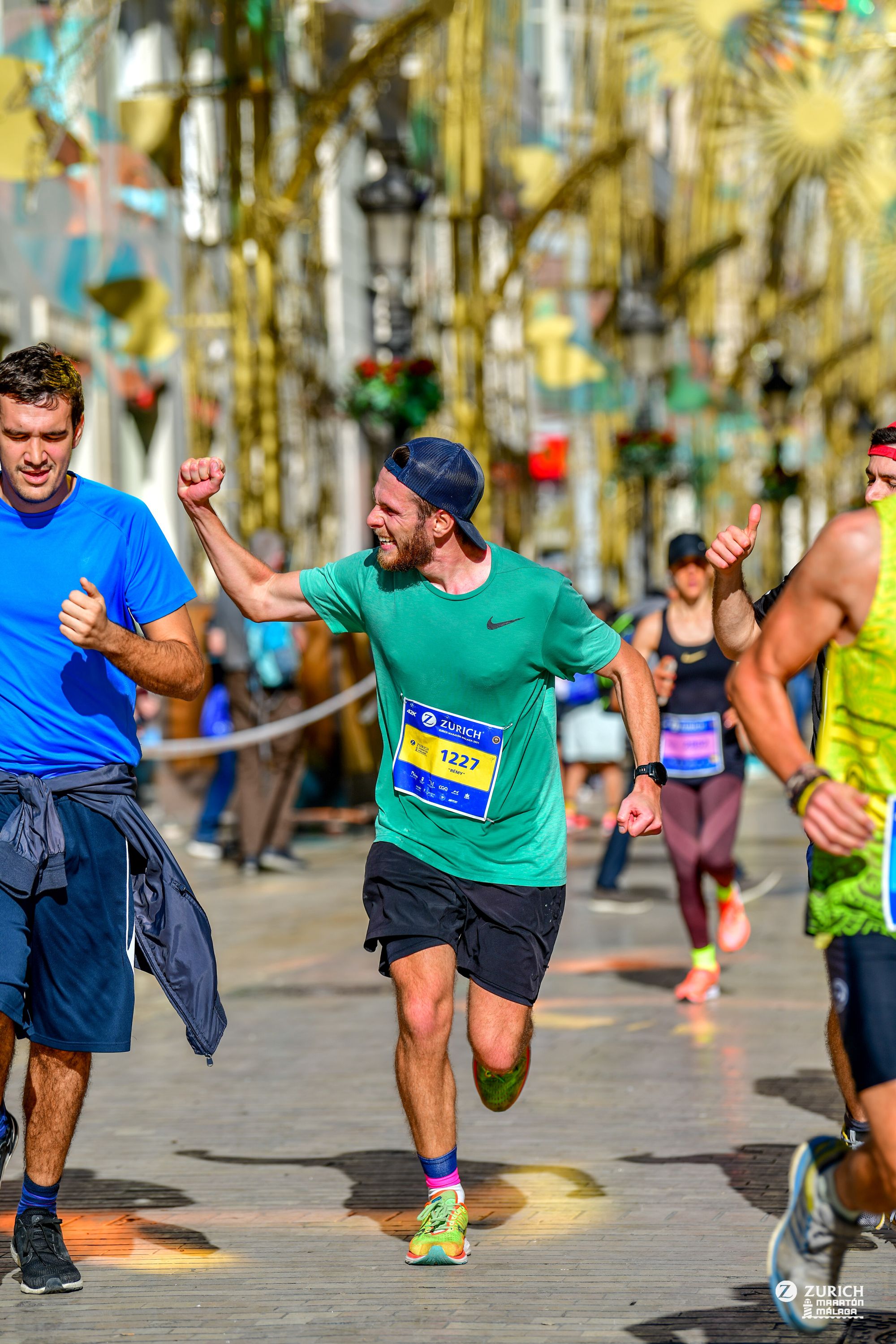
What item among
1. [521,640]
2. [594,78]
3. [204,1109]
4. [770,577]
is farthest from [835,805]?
[770,577]

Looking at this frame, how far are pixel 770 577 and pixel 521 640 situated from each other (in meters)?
31.1

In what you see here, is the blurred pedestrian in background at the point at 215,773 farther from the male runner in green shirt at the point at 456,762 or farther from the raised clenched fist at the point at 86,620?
the raised clenched fist at the point at 86,620

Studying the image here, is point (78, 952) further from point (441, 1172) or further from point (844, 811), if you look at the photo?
point (844, 811)

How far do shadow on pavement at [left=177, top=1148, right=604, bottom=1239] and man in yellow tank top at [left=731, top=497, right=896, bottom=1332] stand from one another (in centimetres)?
170

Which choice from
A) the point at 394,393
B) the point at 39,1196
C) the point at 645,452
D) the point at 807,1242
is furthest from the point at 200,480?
the point at 645,452

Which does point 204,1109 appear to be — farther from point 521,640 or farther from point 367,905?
point 521,640

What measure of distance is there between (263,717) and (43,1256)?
979 cm

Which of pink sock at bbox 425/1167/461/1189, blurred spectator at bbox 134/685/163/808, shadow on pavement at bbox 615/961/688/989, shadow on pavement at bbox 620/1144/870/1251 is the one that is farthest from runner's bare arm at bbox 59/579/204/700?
blurred spectator at bbox 134/685/163/808

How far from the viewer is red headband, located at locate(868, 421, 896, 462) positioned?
4.88 meters

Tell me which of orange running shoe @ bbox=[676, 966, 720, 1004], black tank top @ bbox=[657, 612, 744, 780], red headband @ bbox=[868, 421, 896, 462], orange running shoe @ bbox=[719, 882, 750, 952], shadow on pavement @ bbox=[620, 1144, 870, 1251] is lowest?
orange running shoe @ bbox=[676, 966, 720, 1004]

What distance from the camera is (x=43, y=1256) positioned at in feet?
16.1

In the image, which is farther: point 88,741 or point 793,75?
point 793,75

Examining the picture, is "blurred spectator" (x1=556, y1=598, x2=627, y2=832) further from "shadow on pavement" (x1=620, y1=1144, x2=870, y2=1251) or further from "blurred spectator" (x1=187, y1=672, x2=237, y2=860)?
"shadow on pavement" (x1=620, y1=1144, x2=870, y2=1251)

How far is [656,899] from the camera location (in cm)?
1263
